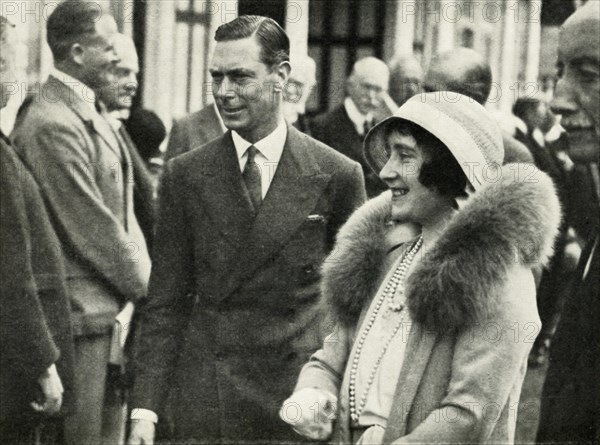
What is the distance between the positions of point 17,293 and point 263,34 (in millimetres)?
1313

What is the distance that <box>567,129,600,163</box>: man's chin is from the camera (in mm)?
3928

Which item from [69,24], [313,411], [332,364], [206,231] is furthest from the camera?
[69,24]

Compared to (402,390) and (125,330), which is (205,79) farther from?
(402,390)

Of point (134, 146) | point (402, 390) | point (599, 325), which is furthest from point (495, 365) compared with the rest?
point (134, 146)

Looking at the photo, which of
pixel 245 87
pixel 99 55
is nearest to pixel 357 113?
pixel 245 87

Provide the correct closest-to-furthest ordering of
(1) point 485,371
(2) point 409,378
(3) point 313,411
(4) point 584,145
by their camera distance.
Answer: (1) point 485,371, (2) point 409,378, (3) point 313,411, (4) point 584,145

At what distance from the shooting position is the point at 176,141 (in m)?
3.90

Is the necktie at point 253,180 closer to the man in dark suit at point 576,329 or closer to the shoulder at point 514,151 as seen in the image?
the shoulder at point 514,151

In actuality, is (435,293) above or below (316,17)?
below

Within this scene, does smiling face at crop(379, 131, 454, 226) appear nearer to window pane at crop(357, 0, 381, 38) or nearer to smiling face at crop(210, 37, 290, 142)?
smiling face at crop(210, 37, 290, 142)

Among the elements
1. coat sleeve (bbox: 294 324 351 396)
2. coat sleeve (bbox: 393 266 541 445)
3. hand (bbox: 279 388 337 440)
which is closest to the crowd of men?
coat sleeve (bbox: 294 324 351 396)

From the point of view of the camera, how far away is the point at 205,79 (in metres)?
3.90

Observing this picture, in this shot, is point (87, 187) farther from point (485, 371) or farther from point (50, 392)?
point (485, 371)

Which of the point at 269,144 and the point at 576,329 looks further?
the point at 576,329
